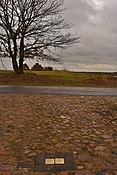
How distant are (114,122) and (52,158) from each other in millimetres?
3577

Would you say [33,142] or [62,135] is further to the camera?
[62,135]

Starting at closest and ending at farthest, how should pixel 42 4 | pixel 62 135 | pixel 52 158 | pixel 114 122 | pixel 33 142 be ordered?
pixel 52 158
pixel 33 142
pixel 62 135
pixel 114 122
pixel 42 4

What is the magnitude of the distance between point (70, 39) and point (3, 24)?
7.31 metres

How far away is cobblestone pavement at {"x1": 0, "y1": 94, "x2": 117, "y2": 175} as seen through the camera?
4.11 m

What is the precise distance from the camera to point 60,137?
5598 mm

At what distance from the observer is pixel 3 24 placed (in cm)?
2484

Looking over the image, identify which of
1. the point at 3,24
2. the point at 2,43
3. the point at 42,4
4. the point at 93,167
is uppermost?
the point at 42,4

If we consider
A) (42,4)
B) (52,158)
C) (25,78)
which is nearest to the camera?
(52,158)

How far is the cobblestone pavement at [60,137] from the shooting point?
162 inches

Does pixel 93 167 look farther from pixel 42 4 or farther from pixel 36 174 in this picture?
pixel 42 4

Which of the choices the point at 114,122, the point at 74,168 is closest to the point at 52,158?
the point at 74,168

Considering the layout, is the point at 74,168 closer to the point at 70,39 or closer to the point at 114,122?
the point at 114,122

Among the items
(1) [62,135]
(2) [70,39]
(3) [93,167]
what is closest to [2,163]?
(3) [93,167]

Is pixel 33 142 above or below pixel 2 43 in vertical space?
below
